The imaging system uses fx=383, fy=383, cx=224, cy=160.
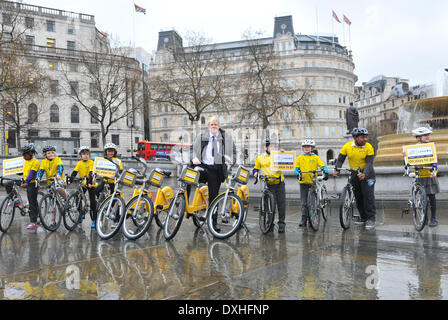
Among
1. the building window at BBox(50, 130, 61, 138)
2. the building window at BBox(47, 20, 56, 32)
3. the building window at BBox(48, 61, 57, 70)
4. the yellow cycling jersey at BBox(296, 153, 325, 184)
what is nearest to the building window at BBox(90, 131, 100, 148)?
the building window at BBox(50, 130, 61, 138)

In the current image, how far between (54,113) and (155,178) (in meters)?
57.8

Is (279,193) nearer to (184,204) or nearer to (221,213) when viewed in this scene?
(221,213)

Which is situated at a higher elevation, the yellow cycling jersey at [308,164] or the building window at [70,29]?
the building window at [70,29]

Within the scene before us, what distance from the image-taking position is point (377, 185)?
35.4 ft

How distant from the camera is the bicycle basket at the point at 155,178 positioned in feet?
22.6

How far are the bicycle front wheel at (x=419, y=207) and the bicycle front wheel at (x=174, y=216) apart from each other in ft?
14.2

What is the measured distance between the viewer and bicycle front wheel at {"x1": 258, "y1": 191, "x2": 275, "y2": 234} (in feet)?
22.6

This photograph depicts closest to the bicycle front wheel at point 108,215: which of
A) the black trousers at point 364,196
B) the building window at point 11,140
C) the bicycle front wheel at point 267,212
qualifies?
the bicycle front wheel at point 267,212

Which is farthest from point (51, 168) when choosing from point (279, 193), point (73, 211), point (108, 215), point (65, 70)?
point (65, 70)

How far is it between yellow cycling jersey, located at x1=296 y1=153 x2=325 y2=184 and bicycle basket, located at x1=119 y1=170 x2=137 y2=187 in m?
3.31

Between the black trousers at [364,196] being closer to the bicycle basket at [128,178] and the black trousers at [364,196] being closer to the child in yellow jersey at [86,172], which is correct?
the bicycle basket at [128,178]

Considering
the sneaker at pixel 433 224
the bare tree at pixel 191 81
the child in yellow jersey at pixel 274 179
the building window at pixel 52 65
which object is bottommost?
the sneaker at pixel 433 224

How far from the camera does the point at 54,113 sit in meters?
58.7
